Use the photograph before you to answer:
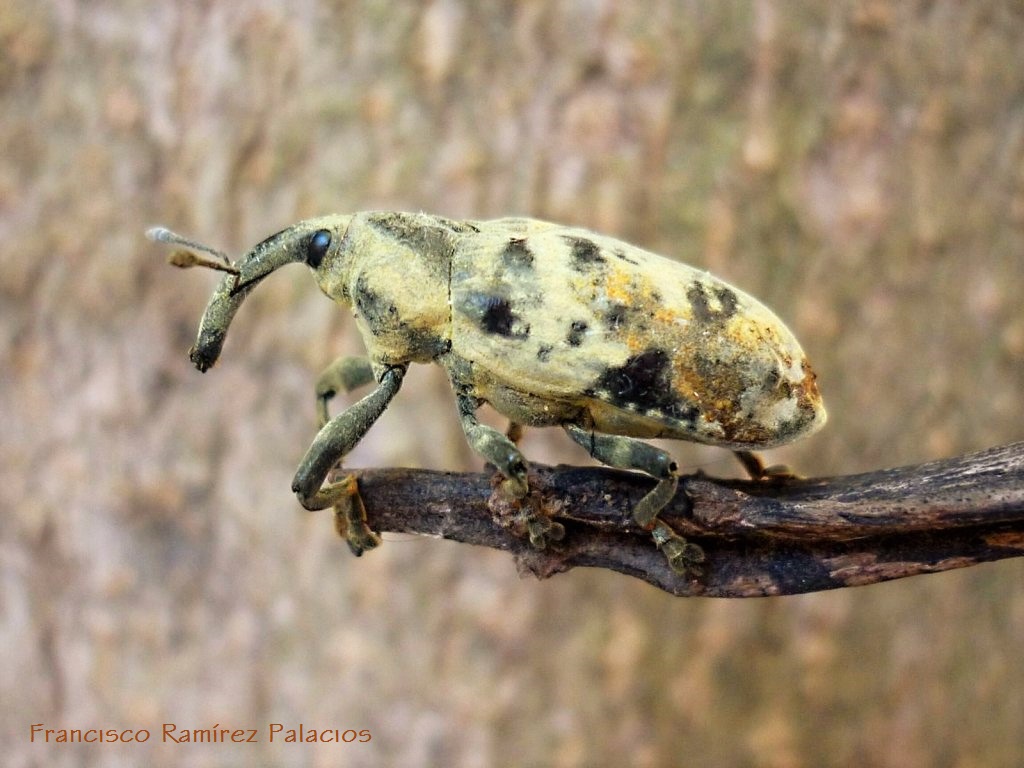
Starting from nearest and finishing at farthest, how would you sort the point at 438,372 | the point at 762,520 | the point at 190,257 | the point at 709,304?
1. the point at 762,520
2. the point at 709,304
3. the point at 190,257
4. the point at 438,372

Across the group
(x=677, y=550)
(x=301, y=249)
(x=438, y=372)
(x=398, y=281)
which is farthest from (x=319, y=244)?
(x=438, y=372)

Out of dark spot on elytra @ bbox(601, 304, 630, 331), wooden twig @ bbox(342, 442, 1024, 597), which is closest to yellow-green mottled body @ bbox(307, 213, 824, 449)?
dark spot on elytra @ bbox(601, 304, 630, 331)

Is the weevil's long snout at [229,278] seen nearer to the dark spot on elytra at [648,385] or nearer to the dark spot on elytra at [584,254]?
the dark spot on elytra at [584,254]

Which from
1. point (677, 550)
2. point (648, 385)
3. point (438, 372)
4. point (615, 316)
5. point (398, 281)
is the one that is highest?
point (438, 372)

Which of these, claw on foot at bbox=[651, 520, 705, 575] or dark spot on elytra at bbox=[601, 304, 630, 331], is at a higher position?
dark spot on elytra at bbox=[601, 304, 630, 331]

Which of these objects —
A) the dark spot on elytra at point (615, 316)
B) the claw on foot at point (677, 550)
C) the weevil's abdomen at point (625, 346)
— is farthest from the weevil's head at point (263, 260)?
the claw on foot at point (677, 550)

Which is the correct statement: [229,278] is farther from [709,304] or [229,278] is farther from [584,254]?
[709,304]

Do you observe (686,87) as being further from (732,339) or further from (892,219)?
(732,339)

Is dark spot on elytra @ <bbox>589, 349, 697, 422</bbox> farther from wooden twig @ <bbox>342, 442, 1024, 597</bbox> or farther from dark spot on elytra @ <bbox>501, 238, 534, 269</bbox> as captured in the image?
dark spot on elytra @ <bbox>501, 238, 534, 269</bbox>
